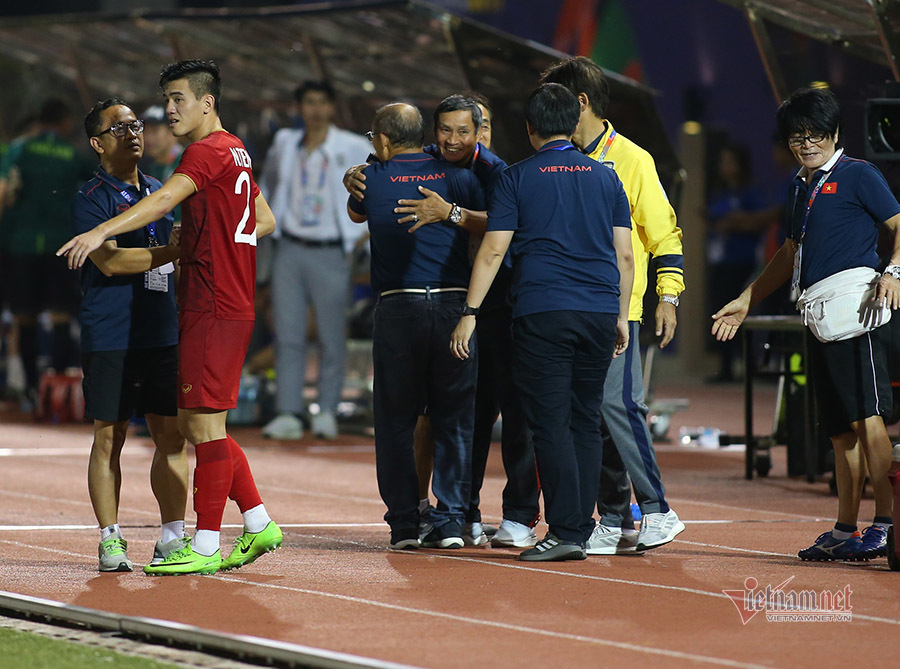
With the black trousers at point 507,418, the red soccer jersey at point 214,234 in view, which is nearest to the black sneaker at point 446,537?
the black trousers at point 507,418

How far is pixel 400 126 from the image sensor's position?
22.9ft

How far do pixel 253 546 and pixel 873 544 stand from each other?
2.69 metres

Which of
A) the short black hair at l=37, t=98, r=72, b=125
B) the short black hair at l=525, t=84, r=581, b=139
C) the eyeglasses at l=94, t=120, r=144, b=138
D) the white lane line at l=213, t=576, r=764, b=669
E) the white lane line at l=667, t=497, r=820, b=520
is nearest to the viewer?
the white lane line at l=213, t=576, r=764, b=669

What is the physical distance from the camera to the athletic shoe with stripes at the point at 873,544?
6.54 meters

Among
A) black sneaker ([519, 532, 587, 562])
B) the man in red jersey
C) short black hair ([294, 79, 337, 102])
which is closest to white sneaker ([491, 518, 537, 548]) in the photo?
black sneaker ([519, 532, 587, 562])

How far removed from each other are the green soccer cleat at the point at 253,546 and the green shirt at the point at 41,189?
27.6 ft

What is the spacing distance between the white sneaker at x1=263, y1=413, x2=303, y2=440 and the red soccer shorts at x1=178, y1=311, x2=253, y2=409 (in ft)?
20.2

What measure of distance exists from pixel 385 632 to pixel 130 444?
733 centimetres

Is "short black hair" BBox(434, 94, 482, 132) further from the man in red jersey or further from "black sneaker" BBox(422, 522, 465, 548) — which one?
"black sneaker" BBox(422, 522, 465, 548)

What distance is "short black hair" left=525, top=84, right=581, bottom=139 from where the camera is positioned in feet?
21.3

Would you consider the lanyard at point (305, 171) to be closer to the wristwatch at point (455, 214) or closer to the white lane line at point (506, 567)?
the white lane line at point (506, 567)

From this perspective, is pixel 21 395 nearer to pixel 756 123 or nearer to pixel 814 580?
pixel 756 123

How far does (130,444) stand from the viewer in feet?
39.3

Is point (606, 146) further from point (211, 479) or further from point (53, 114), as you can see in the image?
point (53, 114)
